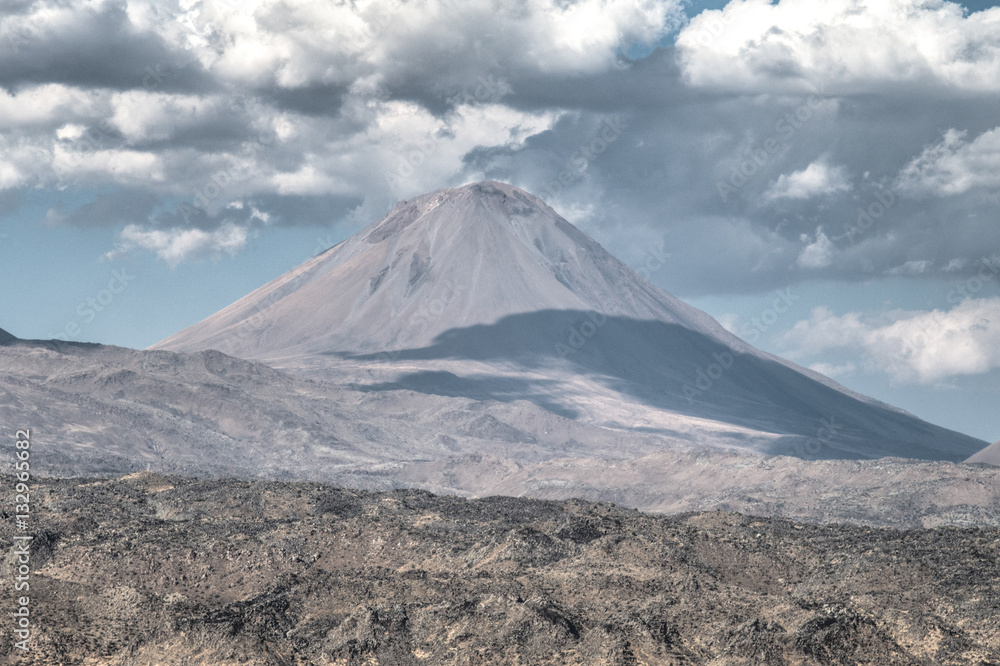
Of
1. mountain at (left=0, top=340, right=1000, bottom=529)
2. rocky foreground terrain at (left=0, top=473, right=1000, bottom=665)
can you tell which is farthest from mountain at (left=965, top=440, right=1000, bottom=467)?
rocky foreground terrain at (left=0, top=473, right=1000, bottom=665)

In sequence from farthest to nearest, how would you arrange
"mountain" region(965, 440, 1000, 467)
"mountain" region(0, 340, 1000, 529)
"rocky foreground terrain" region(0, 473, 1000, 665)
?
"mountain" region(965, 440, 1000, 467)
"mountain" region(0, 340, 1000, 529)
"rocky foreground terrain" region(0, 473, 1000, 665)

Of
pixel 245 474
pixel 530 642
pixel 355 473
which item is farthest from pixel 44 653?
pixel 355 473

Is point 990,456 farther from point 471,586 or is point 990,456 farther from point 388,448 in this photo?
point 471,586

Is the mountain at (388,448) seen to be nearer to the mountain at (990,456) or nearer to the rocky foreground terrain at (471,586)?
the mountain at (990,456)

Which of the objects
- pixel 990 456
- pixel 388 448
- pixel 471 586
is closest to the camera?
pixel 471 586

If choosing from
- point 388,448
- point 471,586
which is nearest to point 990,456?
point 388,448

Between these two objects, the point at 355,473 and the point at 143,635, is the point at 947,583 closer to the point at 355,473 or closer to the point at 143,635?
the point at 143,635

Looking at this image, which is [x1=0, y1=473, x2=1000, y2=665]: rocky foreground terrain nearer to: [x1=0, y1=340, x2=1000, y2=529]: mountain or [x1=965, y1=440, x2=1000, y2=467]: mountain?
[x1=0, y1=340, x2=1000, y2=529]: mountain

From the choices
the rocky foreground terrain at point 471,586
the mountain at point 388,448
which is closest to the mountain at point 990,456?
the mountain at point 388,448
